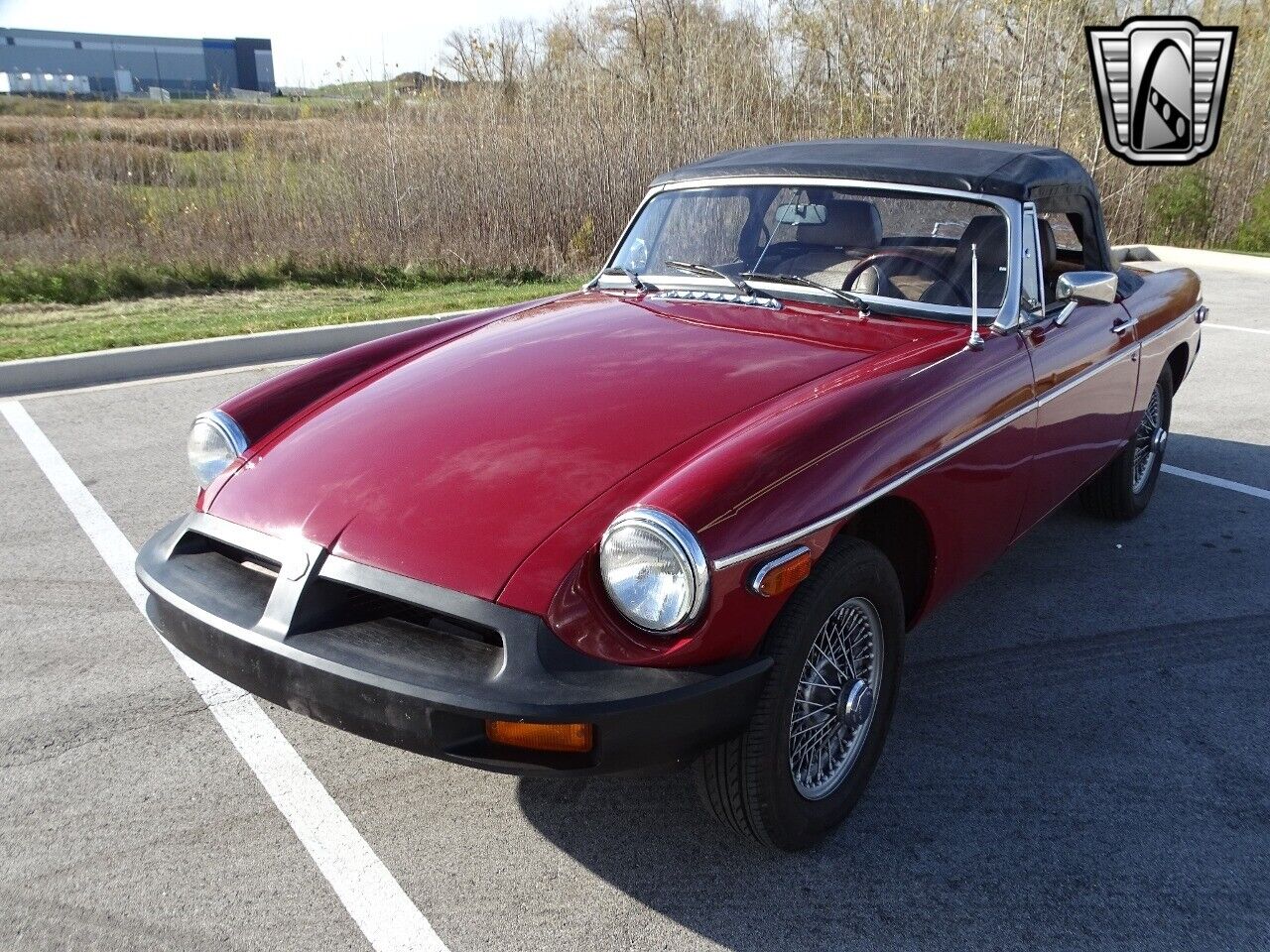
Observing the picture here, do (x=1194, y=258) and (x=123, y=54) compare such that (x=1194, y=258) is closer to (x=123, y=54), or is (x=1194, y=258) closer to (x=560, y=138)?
(x=560, y=138)

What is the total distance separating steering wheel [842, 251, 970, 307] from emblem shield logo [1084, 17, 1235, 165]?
40.8 feet

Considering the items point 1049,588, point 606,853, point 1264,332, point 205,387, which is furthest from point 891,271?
point 1264,332

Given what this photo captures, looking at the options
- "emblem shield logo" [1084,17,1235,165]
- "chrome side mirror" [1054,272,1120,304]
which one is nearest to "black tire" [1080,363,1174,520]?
"chrome side mirror" [1054,272,1120,304]

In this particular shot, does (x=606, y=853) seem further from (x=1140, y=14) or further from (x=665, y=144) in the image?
(x=1140, y=14)

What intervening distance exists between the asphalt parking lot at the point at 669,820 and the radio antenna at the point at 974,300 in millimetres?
1079

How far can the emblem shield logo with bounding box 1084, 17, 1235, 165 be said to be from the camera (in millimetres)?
14367

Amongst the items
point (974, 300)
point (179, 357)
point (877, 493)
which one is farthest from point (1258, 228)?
point (877, 493)

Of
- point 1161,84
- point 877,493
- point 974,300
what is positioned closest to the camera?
point 877,493

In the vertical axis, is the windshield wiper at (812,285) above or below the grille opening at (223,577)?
above

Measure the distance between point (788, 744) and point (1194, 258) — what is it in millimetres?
13828

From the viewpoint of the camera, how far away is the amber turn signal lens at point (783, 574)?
Result: 90.5 inches

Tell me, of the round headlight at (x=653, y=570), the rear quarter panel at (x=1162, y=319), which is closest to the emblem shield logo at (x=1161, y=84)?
the rear quarter panel at (x=1162, y=319)

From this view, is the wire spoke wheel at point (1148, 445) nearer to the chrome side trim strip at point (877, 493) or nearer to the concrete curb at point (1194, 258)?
the chrome side trim strip at point (877, 493)

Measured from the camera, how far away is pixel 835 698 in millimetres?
2646
